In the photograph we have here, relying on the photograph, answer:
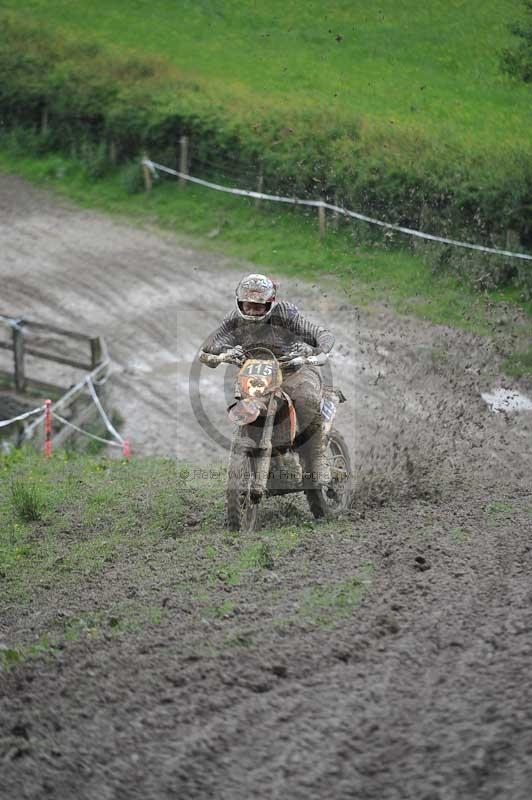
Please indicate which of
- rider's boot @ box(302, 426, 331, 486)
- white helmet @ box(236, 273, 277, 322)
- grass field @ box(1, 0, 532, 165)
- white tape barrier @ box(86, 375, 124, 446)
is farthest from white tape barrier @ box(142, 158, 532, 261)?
white helmet @ box(236, 273, 277, 322)

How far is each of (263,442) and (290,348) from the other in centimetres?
103

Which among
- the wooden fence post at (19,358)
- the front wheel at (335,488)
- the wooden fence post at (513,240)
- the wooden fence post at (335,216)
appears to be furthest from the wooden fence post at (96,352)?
the front wheel at (335,488)

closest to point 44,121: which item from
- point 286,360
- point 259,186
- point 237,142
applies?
point 237,142

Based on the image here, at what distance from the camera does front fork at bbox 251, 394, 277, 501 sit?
28.2 ft

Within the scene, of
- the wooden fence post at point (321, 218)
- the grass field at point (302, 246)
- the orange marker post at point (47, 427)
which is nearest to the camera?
the orange marker post at point (47, 427)

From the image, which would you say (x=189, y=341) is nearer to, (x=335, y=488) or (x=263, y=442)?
(x=335, y=488)

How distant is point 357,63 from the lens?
26.7 meters

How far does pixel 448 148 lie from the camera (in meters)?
21.6

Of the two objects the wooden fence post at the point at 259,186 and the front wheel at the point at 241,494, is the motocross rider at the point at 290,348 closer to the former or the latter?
the front wheel at the point at 241,494

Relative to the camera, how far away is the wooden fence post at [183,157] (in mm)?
26564

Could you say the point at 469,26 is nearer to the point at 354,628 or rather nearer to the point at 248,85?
the point at 248,85

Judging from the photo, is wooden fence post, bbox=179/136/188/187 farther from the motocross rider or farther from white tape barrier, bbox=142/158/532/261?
the motocross rider

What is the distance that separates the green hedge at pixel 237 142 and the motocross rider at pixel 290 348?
1009 centimetres

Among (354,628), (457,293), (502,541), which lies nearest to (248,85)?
(457,293)
